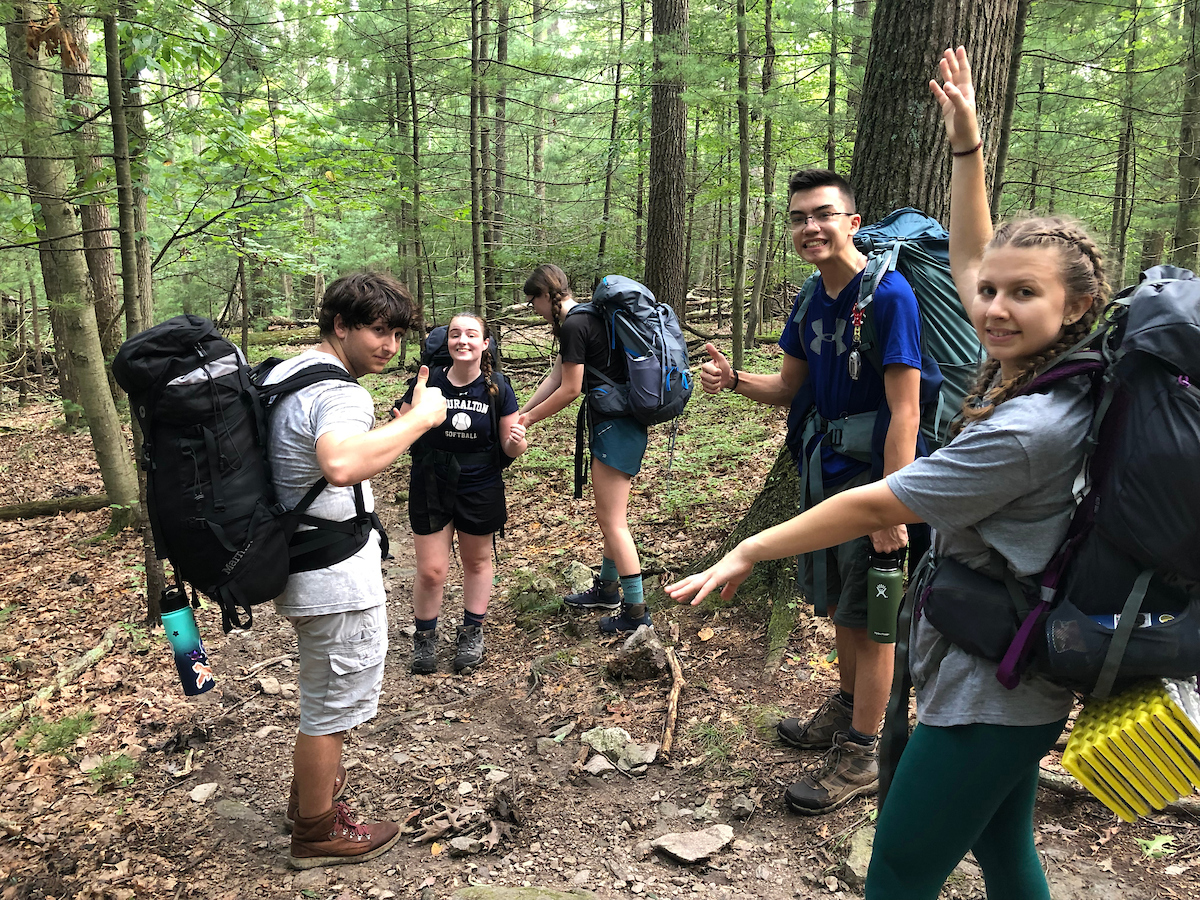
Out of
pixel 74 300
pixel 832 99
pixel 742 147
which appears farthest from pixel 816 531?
pixel 832 99

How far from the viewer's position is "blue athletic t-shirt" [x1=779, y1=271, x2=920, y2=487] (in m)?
2.57

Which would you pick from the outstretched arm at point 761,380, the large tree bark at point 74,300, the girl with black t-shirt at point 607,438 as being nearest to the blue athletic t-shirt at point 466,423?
the girl with black t-shirt at point 607,438

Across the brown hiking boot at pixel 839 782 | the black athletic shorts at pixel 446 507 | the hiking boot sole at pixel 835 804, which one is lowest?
the hiking boot sole at pixel 835 804

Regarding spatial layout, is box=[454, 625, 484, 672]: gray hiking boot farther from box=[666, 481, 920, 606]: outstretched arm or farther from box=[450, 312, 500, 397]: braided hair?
box=[666, 481, 920, 606]: outstretched arm

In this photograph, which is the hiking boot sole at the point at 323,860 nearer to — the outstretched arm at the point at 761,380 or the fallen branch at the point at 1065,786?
the outstretched arm at the point at 761,380

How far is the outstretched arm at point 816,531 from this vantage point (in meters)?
1.64

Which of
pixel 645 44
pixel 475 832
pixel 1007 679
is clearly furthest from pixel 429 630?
pixel 645 44

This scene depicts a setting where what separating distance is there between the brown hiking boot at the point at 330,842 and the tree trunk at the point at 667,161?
8082mm

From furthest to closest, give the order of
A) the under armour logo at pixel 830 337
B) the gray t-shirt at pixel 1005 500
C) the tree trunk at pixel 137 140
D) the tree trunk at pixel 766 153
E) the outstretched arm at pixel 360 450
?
the tree trunk at pixel 766 153 < the tree trunk at pixel 137 140 < the under armour logo at pixel 830 337 < the outstretched arm at pixel 360 450 < the gray t-shirt at pixel 1005 500

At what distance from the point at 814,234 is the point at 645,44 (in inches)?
343

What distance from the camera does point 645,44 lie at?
394 inches

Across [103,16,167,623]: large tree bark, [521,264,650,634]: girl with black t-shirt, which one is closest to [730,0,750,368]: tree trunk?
[521,264,650,634]: girl with black t-shirt

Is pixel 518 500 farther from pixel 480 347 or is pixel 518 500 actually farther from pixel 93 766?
pixel 93 766

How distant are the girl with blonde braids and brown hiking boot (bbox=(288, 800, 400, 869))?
2145 millimetres
